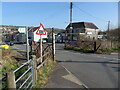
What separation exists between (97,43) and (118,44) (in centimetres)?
439

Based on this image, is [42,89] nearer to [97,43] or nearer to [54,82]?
[54,82]

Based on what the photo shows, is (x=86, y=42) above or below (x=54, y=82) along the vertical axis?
above

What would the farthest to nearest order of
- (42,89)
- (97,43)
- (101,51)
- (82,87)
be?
(97,43) < (101,51) < (82,87) < (42,89)

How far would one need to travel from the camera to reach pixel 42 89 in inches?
148

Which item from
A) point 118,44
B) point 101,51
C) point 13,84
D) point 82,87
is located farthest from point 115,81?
point 118,44

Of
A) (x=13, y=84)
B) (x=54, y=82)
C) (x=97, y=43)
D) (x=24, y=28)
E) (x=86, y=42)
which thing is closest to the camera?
(x=13, y=84)

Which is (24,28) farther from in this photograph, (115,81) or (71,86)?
(115,81)

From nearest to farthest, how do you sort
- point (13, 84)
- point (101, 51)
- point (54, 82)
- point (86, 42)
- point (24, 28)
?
point (13, 84)
point (54, 82)
point (24, 28)
point (101, 51)
point (86, 42)

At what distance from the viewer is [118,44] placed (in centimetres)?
1645

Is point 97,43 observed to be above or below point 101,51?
above

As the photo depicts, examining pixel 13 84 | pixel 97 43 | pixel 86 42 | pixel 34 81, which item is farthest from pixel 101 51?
pixel 13 84

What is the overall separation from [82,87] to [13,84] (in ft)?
8.61

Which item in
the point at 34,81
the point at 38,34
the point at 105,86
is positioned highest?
the point at 38,34

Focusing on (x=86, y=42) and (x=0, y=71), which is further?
(x=86, y=42)
